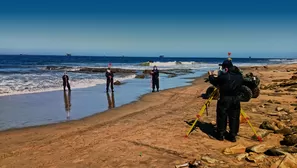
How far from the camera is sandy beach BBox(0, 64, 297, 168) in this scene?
242 inches

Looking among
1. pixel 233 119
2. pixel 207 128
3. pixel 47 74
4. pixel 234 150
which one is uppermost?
pixel 233 119

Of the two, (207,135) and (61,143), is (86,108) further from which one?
(207,135)

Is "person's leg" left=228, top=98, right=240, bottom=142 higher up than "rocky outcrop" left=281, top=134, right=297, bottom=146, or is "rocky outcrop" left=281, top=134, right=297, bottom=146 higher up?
"person's leg" left=228, top=98, right=240, bottom=142

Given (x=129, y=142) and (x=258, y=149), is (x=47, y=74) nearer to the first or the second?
(x=129, y=142)

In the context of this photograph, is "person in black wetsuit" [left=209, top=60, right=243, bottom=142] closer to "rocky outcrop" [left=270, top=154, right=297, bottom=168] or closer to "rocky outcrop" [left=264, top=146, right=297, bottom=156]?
"rocky outcrop" [left=264, top=146, right=297, bottom=156]

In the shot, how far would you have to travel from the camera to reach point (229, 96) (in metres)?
7.23

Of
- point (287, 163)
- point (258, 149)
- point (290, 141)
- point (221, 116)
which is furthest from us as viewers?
point (221, 116)

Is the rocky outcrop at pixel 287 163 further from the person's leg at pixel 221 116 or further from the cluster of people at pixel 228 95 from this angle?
the person's leg at pixel 221 116

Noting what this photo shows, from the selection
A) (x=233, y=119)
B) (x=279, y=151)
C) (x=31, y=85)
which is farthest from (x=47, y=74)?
(x=279, y=151)

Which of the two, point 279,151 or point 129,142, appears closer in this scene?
point 279,151

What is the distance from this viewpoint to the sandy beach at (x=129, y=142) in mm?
6137

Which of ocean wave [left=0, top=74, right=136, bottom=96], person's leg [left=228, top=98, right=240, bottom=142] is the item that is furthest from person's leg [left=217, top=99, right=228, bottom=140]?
ocean wave [left=0, top=74, right=136, bottom=96]

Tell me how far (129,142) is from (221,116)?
2356mm

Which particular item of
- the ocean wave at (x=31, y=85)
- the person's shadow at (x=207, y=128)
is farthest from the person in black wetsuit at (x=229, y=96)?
the ocean wave at (x=31, y=85)
